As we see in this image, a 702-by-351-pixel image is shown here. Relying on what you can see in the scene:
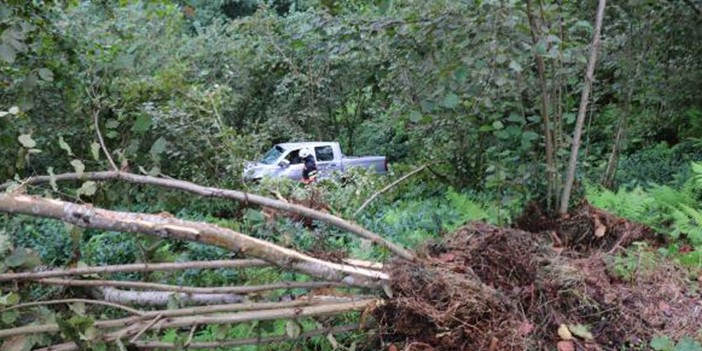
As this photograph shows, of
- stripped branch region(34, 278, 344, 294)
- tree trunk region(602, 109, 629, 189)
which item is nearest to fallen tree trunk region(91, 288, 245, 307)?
stripped branch region(34, 278, 344, 294)

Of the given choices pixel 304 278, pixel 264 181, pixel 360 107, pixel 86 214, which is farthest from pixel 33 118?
pixel 360 107

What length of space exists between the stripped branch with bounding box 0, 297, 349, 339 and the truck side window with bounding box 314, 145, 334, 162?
471 inches

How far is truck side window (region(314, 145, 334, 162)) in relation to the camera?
15.7 m

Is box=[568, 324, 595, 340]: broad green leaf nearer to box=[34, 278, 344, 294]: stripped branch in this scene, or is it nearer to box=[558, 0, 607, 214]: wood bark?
box=[34, 278, 344, 294]: stripped branch

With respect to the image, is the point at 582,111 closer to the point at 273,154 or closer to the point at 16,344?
the point at 16,344

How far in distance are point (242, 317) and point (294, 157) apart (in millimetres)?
11146

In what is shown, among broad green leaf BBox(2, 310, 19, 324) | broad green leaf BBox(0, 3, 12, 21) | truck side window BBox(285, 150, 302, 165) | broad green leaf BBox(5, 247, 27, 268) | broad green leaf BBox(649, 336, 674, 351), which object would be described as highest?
broad green leaf BBox(0, 3, 12, 21)

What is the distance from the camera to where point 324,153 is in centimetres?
1581

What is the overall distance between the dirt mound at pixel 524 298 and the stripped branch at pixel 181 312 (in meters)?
0.46

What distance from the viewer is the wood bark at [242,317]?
339cm

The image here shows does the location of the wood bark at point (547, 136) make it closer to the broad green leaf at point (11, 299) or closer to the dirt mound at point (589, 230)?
the dirt mound at point (589, 230)

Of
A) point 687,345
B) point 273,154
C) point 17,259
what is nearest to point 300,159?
point 273,154

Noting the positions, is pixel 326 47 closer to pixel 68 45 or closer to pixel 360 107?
pixel 68 45

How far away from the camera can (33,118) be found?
1001cm
